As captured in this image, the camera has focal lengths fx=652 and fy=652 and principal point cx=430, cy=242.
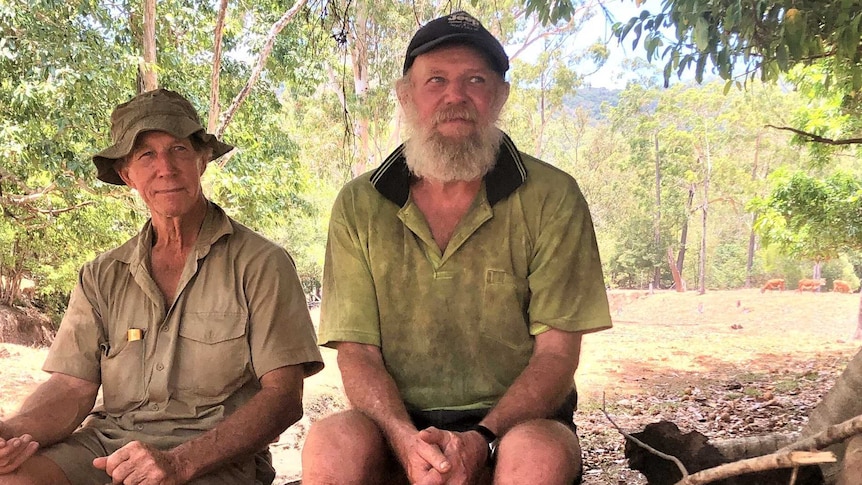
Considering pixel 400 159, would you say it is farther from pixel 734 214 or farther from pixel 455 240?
pixel 734 214

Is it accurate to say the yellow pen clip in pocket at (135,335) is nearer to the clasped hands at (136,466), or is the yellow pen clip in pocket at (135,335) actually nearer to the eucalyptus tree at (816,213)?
the clasped hands at (136,466)

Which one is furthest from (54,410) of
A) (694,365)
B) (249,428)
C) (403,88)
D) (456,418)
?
(694,365)

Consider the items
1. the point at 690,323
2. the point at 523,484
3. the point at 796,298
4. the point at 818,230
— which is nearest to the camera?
the point at 523,484

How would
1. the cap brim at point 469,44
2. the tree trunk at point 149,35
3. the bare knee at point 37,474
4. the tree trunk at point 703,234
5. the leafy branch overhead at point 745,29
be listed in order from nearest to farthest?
the bare knee at point 37,474 → the cap brim at point 469,44 → the leafy branch overhead at point 745,29 → the tree trunk at point 149,35 → the tree trunk at point 703,234

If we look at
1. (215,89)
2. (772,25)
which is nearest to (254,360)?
(772,25)

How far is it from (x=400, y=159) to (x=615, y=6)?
6234mm

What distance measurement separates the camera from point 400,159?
2.06 m

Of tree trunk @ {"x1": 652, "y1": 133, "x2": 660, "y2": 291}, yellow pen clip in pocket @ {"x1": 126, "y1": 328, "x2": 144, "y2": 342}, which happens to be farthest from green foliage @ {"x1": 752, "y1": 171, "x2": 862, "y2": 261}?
yellow pen clip in pocket @ {"x1": 126, "y1": 328, "x2": 144, "y2": 342}

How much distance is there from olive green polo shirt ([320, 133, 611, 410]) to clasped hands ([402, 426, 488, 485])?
14.4 inches

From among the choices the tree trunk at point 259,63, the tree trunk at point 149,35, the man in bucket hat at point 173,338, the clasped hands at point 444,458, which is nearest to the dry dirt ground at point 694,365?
the tree trunk at point 149,35

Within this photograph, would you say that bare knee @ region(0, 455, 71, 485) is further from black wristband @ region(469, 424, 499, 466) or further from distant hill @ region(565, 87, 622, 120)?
distant hill @ region(565, 87, 622, 120)

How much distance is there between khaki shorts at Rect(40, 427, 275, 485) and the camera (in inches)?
74.9

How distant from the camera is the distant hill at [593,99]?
11.2m

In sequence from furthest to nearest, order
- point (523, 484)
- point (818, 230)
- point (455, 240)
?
point (818, 230)
point (455, 240)
point (523, 484)
